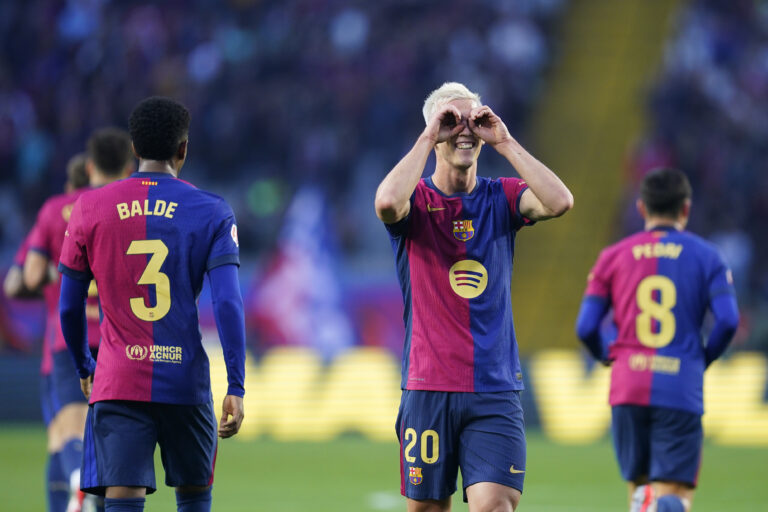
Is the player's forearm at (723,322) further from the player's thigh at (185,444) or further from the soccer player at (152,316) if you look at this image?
the player's thigh at (185,444)

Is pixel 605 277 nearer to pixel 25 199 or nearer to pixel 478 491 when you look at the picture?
pixel 478 491

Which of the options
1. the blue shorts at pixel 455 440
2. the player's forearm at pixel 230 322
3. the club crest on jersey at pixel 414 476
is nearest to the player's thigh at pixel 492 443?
the blue shorts at pixel 455 440

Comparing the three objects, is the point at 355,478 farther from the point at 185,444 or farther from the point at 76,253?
the point at 76,253

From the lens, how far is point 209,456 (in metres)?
4.98

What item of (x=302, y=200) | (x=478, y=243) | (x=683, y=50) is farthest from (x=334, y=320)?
(x=478, y=243)

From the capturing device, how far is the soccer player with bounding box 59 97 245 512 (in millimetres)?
4828

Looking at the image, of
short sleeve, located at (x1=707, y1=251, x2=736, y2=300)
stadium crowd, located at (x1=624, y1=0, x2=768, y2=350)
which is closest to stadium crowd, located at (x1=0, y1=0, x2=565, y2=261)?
stadium crowd, located at (x1=624, y1=0, x2=768, y2=350)

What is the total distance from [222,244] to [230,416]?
712 millimetres

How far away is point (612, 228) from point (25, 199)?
354 inches

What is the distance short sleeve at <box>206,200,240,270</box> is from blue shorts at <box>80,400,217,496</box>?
2.03ft

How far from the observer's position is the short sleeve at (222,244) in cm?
489

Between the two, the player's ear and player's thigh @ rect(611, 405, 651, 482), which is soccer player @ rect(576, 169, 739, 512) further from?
the player's ear

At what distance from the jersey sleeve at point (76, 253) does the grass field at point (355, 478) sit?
4549 mm

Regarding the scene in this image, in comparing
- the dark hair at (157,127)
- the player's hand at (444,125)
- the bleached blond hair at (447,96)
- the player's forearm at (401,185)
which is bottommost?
the player's forearm at (401,185)
